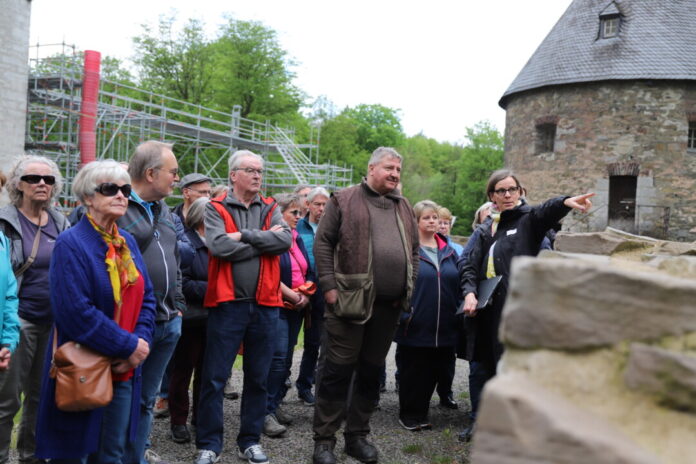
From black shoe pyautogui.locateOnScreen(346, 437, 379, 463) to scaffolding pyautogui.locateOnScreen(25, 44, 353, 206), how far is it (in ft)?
52.5

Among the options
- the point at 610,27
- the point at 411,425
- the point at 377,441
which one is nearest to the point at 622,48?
the point at 610,27

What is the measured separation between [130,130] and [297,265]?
21212mm

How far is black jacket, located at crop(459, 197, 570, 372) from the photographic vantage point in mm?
4691

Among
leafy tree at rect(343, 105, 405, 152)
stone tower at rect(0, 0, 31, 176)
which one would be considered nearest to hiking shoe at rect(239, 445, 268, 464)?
stone tower at rect(0, 0, 31, 176)

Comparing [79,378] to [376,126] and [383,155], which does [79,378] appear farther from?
[376,126]

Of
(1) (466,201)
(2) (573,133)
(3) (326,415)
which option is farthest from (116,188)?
(1) (466,201)

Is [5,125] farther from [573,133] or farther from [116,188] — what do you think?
[573,133]

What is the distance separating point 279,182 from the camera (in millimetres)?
30500

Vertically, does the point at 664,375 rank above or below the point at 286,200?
below

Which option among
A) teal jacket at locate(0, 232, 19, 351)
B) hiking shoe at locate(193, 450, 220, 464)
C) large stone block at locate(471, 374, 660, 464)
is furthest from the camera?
hiking shoe at locate(193, 450, 220, 464)

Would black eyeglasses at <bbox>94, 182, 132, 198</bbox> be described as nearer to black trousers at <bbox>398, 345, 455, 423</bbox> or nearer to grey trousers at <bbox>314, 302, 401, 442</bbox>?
grey trousers at <bbox>314, 302, 401, 442</bbox>

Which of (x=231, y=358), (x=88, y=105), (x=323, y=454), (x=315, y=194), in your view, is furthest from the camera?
(x=88, y=105)

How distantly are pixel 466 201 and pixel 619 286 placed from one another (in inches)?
1720

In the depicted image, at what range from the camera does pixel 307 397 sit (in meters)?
6.46
